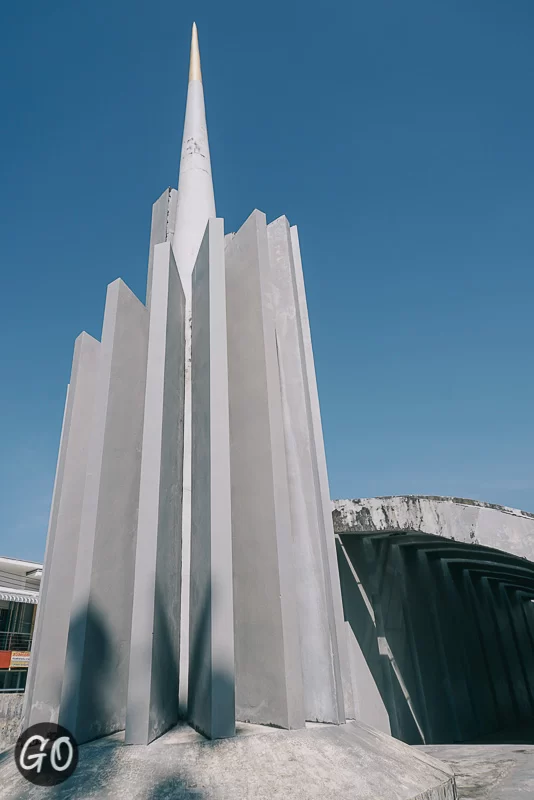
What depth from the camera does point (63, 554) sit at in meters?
5.94

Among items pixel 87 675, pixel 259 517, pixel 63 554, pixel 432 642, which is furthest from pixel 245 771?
pixel 432 642

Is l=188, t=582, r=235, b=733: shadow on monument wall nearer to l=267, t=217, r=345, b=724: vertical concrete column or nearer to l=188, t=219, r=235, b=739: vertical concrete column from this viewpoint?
l=188, t=219, r=235, b=739: vertical concrete column

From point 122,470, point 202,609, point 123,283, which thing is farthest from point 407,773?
point 123,283

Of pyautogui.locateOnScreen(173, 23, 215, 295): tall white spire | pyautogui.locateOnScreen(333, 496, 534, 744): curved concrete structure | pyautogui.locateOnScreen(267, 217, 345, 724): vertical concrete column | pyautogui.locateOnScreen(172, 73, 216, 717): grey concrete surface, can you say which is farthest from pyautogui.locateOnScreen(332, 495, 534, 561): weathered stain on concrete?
pyautogui.locateOnScreen(173, 23, 215, 295): tall white spire

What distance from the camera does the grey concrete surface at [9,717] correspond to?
16.1m

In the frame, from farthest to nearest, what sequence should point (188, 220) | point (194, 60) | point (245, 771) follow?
point (194, 60)
point (188, 220)
point (245, 771)

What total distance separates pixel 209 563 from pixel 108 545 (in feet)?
4.23

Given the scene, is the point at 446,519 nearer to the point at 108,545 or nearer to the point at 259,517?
the point at 259,517

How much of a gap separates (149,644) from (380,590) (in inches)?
342

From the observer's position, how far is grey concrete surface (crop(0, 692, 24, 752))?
16.1m

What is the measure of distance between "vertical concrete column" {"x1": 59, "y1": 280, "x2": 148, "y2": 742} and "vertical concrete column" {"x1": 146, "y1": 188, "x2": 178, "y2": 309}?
292 centimetres

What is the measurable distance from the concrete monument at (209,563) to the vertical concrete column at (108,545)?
2cm

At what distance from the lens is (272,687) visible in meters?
4.63

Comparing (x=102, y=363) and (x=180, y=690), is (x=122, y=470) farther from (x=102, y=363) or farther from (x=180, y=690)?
(x=180, y=690)
